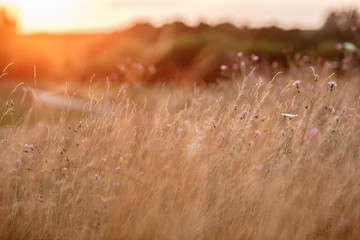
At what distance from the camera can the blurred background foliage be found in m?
13.3

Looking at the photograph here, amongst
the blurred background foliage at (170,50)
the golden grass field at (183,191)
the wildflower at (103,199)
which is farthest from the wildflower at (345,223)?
the blurred background foliage at (170,50)

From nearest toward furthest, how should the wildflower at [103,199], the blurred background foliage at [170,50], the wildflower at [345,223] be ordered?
the wildflower at [103,199] < the wildflower at [345,223] < the blurred background foliage at [170,50]

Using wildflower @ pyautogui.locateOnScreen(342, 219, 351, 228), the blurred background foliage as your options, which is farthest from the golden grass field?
the blurred background foliage

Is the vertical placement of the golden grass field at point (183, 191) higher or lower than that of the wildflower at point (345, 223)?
higher

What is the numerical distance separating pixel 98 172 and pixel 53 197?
0.39 meters

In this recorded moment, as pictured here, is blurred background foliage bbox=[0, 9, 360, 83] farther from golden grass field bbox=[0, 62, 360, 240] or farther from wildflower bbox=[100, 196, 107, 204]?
wildflower bbox=[100, 196, 107, 204]

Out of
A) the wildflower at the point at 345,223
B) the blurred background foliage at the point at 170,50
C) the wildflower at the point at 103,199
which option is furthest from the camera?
the blurred background foliage at the point at 170,50

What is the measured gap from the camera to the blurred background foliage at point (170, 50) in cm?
1329

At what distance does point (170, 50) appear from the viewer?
15148 mm

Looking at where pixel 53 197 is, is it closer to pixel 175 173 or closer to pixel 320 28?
pixel 175 173

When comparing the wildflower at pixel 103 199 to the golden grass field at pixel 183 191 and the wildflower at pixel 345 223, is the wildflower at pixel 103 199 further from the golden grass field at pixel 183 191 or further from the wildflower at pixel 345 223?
the wildflower at pixel 345 223

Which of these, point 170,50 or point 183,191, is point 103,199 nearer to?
point 183,191

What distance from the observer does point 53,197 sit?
3078 mm

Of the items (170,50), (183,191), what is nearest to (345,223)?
(183,191)
